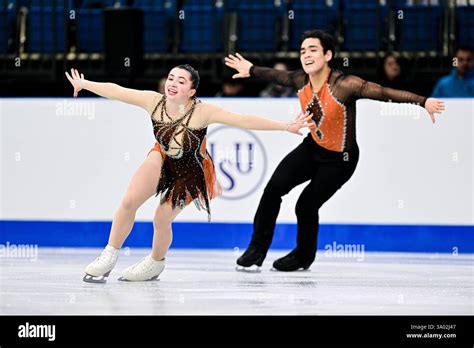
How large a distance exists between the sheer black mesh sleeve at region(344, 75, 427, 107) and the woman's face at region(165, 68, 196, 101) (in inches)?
50.1

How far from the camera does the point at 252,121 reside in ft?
22.5

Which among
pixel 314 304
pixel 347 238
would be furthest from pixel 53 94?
pixel 314 304

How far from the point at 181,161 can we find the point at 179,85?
0.47 meters

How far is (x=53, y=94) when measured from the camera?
10.5 metres

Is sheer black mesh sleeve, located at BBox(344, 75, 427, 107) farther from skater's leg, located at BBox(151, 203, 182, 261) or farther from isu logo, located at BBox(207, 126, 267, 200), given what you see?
isu logo, located at BBox(207, 126, 267, 200)

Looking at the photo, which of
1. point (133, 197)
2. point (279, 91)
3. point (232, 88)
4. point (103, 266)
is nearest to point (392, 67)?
point (279, 91)

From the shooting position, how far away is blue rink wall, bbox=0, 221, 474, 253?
9266mm

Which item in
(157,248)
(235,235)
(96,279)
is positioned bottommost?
(235,235)

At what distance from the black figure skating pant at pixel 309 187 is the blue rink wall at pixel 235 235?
136 centimetres

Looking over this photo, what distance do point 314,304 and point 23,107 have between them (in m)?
4.10

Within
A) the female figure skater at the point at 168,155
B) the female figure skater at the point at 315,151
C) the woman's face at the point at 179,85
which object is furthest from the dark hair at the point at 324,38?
the woman's face at the point at 179,85

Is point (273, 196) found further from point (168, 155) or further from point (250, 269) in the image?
point (168, 155)

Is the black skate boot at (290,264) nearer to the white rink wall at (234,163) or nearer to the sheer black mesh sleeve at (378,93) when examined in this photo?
the sheer black mesh sleeve at (378,93)

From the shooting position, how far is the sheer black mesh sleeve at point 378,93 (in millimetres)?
7359
